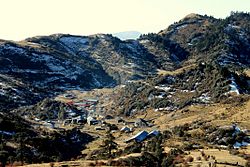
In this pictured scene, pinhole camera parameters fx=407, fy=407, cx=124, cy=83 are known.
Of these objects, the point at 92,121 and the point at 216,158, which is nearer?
the point at 216,158

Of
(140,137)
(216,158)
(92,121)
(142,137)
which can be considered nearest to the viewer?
(216,158)

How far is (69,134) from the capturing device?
529 ft

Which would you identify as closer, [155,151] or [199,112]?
[155,151]

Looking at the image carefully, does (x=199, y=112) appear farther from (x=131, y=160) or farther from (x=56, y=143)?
(x=131, y=160)

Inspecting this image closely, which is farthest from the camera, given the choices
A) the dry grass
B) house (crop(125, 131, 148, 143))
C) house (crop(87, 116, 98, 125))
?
house (crop(87, 116, 98, 125))

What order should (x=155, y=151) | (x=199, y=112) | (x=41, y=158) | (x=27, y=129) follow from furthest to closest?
(x=199, y=112) < (x=27, y=129) < (x=41, y=158) < (x=155, y=151)

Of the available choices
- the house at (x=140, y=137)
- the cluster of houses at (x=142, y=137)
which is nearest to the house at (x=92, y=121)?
the cluster of houses at (x=142, y=137)

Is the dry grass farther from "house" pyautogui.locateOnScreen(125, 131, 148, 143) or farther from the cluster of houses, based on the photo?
"house" pyautogui.locateOnScreen(125, 131, 148, 143)

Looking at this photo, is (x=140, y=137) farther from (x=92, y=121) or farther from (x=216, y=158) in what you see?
(x=216, y=158)

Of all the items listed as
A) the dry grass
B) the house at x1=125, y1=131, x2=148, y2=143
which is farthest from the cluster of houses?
the dry grass

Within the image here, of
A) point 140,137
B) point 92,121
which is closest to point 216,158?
point 140,137

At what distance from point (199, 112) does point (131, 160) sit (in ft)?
388

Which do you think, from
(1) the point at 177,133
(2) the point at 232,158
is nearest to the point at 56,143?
(1) the point at 177,133

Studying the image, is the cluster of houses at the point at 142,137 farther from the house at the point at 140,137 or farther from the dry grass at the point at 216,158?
the dry grass at the point at 216,158
